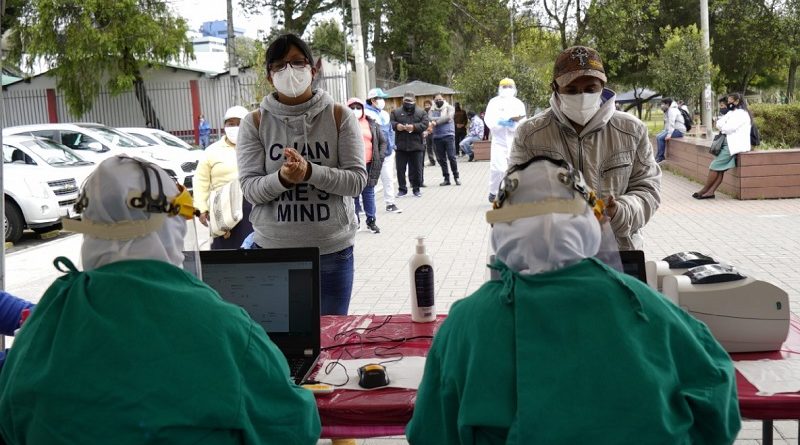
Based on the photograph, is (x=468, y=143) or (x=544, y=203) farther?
(x=468, y=143)

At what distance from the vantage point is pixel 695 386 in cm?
198

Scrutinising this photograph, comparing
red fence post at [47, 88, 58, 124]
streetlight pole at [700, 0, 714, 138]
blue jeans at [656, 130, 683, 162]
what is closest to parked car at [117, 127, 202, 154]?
blue jeans at [656, 130, 683, 162]

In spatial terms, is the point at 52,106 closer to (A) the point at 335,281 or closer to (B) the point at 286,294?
(A) the point at 335,281

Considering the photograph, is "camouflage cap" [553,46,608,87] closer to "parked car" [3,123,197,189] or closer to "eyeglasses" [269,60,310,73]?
"eyeglasses" [269,60,310,73]

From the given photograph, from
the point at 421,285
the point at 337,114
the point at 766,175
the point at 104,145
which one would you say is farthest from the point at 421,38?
the point at 421,285

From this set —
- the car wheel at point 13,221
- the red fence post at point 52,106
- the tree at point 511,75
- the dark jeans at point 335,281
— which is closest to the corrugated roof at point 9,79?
the red fence post at point 52,106

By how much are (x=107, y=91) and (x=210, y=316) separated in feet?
105

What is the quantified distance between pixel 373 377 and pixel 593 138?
1686mm

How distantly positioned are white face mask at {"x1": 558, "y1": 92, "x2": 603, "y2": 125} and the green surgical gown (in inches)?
74.8

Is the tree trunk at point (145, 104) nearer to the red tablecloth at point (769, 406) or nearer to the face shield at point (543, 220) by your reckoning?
the red tablecloth at point (769, 406)

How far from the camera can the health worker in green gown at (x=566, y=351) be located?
187cm

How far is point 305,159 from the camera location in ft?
13.2

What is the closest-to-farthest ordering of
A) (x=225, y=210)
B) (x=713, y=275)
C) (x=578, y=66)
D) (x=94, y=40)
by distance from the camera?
(x=713, y=275) → (x=578, y=66) → (x=225, y=210) → (x=94, y=40)

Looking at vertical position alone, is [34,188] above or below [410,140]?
below
